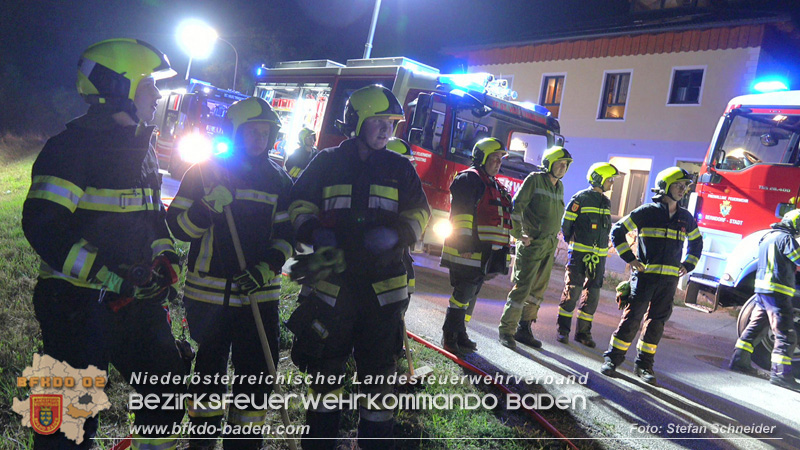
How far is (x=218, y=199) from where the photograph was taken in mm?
2773

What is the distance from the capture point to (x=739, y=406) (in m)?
4.65

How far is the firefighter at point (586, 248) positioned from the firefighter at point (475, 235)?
1303mm

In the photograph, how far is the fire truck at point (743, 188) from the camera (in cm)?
721

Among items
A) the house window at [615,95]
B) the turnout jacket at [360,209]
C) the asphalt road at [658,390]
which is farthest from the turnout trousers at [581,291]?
the house window at [615,95]

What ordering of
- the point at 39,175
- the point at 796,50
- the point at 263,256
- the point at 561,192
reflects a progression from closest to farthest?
the point at 39,175 < the point at 263,256 < the point at 561,192 < the point at 796,50

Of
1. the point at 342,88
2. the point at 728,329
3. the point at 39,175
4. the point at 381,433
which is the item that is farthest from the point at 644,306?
the point at 342,88

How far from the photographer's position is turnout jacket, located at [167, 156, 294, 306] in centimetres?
284

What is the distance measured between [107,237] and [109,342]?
52cm

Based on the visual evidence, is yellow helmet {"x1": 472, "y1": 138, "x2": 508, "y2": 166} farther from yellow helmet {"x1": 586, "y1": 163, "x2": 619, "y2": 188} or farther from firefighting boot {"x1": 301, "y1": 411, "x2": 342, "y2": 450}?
firefighting boot {"x1": 301, "y1": 411, "x2": 342, "y2": 450}

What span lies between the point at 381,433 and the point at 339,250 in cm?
106

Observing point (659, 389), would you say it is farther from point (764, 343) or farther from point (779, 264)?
point (764, 343)

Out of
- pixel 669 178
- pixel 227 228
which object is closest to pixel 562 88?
pixel 669 178

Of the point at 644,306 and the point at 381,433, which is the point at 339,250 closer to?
the point at 381,433

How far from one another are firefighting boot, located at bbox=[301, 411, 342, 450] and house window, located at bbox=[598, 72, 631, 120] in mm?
18293
